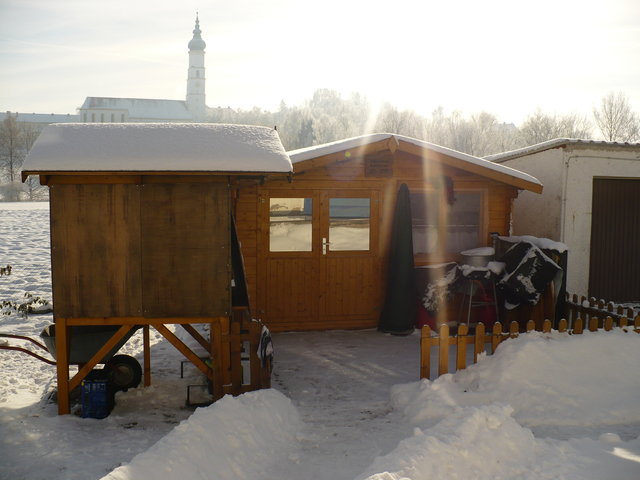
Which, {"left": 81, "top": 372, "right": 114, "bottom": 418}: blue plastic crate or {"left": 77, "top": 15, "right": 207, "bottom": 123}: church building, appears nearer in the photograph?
{"left": 81, "top": 372, "right": 114, "bottom": 418}: blue plastic crate

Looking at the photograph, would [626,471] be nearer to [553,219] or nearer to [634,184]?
[553,219]

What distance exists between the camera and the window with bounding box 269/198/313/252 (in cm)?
931

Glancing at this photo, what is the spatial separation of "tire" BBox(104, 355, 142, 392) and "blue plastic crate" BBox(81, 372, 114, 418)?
22.0 inches

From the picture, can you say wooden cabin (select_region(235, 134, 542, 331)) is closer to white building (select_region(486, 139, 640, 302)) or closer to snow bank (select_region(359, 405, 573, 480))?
white building (select_region(486, 139, 640, 302))

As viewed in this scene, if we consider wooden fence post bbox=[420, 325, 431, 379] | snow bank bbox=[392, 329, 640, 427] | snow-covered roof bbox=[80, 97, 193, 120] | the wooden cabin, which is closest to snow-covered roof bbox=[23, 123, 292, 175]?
wooden fence post bbox=[420, 325, 431, 379]

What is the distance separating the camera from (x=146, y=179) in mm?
5891

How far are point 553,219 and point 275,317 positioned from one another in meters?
5.56

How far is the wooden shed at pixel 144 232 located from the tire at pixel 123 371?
435mm

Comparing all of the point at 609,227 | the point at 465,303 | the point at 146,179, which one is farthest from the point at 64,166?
the point at 609,227

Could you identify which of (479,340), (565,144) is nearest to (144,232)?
(479,340)

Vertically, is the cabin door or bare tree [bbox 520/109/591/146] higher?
bare tree [bbox 520/109/591/146]

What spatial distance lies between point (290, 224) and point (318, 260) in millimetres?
770

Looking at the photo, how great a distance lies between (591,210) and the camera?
1066cm

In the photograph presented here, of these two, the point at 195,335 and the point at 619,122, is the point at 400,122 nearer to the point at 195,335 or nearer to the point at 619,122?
the point at 619,122
